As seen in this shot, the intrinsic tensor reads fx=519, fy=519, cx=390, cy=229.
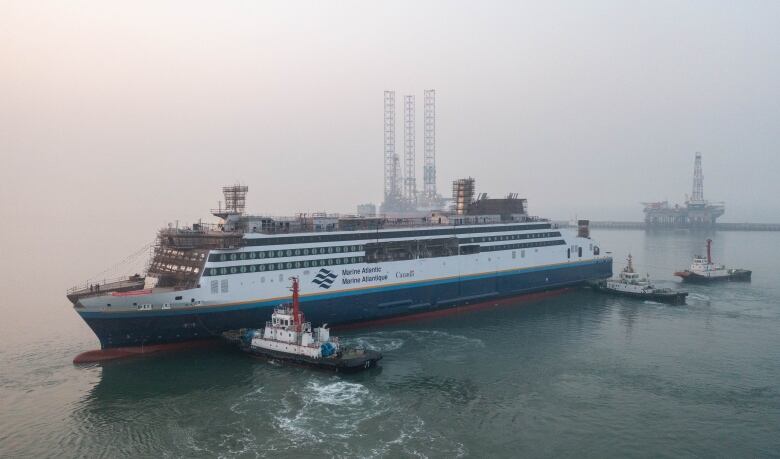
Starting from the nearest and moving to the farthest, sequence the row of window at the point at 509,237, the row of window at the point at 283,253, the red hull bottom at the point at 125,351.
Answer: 1. the red hull bottom at the point at 125,351
2. the row of window at the point at 283,253
3. the row of window at the point at 509,237

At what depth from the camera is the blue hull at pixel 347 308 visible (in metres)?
30.2

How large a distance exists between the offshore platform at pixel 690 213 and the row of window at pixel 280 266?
148927 millimetres

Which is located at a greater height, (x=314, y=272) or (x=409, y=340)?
(x=314, y=272)

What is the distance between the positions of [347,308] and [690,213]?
156 meters

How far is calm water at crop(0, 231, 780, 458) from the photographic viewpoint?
21.2 meters

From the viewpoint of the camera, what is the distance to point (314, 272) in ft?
118

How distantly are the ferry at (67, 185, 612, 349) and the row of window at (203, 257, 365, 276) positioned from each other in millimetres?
68

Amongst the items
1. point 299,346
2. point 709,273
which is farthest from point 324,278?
point 709,273

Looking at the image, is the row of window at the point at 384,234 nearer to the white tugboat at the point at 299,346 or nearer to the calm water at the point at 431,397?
the white tugboat at the point at 299,346

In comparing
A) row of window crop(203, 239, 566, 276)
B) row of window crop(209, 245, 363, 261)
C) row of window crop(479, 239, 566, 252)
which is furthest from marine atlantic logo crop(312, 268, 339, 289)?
row of window crop(479, 239, 566, 252)

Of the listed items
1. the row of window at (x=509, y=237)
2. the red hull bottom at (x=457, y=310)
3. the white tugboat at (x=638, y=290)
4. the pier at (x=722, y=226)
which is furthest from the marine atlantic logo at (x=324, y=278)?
the pier at (x=722, y=226)

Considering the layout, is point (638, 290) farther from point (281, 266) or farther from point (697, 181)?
point (697, 181)

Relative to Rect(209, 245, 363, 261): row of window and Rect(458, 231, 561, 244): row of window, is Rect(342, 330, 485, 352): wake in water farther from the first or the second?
Rect(458, 231, 561, 244): row of window

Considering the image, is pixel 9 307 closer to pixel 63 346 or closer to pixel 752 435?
pixel 63 346
